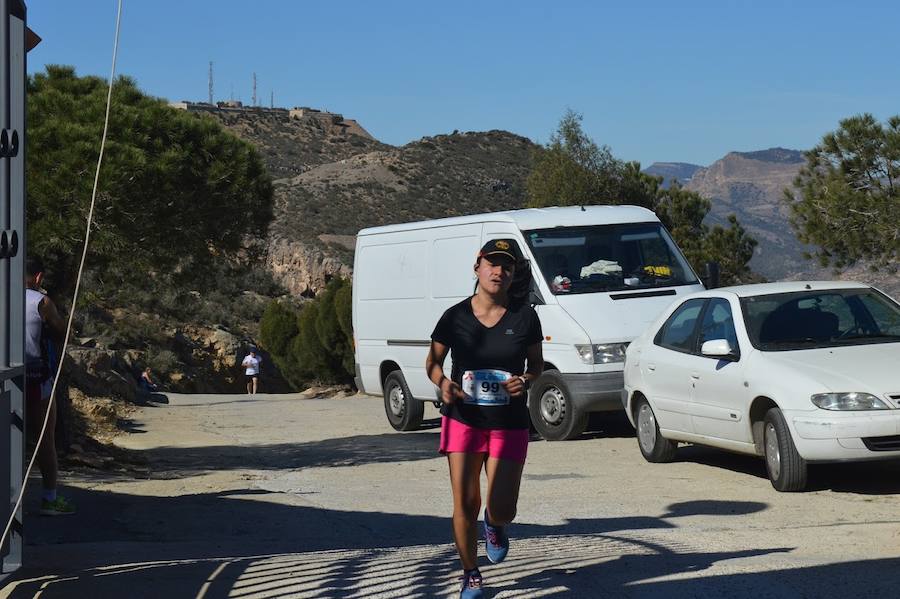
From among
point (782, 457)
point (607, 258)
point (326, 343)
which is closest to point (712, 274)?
point (607, 258)

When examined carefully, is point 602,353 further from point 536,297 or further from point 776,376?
point 776,376

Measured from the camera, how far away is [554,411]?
1536 cm

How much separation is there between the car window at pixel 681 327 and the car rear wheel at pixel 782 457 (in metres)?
1.62

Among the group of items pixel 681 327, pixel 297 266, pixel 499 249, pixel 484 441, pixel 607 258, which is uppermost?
pixel 297 266

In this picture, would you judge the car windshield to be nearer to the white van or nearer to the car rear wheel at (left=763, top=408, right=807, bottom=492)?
the car rear wheel at (left=763, top=408, right=807, bottom=492)

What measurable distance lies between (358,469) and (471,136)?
253 feet

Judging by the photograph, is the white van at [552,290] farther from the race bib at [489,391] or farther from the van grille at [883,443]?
the race bib at [489,391]

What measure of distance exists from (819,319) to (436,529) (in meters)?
3.94

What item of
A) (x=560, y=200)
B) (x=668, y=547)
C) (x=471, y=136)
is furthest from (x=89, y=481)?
(x=471, y=136)

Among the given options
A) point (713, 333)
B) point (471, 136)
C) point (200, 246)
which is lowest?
point (713, 333)

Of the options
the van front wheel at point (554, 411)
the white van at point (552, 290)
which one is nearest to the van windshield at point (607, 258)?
the white van at point (552, 290)

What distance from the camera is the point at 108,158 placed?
14977 millimetres

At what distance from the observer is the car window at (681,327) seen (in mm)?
12141

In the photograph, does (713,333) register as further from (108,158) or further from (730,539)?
(108,158)
